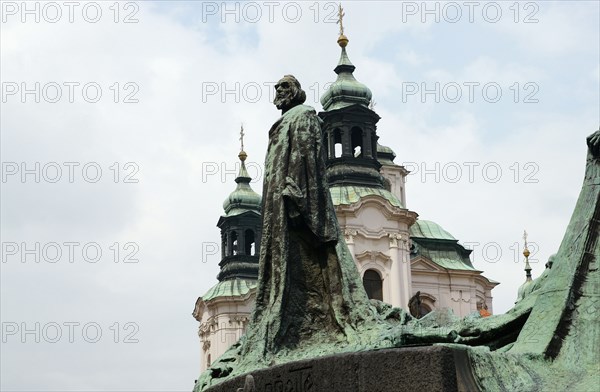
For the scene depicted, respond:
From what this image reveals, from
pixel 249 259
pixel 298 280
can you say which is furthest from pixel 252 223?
pixel 298 280

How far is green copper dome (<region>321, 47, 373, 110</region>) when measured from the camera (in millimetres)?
55281

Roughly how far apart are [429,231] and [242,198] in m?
10.5

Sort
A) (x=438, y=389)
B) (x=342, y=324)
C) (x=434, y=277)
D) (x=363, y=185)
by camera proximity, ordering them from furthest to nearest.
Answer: (x=434, y=277)
(x=363, y=185)
(x=342, y=324)
(x=438, y=389)

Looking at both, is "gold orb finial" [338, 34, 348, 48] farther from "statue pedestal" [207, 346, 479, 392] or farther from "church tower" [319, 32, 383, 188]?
"statue pedestal" [207, 346, 479, 392]

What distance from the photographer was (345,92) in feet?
182

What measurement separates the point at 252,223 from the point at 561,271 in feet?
181

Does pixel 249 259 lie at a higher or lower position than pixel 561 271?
higher

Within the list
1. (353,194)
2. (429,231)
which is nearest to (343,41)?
(353,194)

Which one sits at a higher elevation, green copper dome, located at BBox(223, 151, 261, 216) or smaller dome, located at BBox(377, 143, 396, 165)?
smaller dome, located at BBox(377, 143, 396, 165)

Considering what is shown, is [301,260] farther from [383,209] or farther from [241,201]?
[241,201]

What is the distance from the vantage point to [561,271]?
21.8 feet

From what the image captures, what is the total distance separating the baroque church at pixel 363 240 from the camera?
52.6 meters

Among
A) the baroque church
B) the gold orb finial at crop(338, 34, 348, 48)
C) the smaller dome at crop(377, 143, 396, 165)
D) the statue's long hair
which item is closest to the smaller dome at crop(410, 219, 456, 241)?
the baroque church

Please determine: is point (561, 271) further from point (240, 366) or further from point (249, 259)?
point (249, 259)
